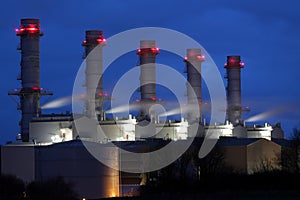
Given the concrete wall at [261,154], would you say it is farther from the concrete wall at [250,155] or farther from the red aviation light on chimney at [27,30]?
the red aviation light on chimney at [27,30]

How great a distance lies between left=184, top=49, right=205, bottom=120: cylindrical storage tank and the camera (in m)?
79.4

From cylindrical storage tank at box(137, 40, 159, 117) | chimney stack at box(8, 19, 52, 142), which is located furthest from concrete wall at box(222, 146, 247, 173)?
chimney stack at box(8, 19, 52, 142)

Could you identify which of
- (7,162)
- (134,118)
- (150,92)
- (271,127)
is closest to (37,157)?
(7,162)

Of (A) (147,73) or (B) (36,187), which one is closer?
(B) (36,187)

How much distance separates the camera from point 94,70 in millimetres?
66625

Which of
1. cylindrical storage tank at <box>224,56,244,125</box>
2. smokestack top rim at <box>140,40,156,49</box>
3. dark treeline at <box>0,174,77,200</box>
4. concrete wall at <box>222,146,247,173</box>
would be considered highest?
smokestack top rim at <box>140,40,156,49</box>

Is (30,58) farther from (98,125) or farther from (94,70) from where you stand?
(98,125)

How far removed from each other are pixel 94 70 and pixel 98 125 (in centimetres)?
525

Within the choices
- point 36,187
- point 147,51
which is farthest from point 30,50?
point 36,187

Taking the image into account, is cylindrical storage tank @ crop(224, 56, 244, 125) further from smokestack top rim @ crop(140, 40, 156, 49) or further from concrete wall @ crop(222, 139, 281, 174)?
concrete wall @ crop(222, 139, 281, 174)

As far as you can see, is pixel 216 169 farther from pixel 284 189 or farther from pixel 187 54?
pixel 187 54

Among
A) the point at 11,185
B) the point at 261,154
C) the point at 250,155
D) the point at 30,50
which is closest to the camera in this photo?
the point at 11,185

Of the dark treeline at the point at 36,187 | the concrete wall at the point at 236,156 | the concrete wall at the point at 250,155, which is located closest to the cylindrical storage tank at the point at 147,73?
the concrete wall at the point at 236,156

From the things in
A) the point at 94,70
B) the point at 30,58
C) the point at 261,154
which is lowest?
the point at 261,154
